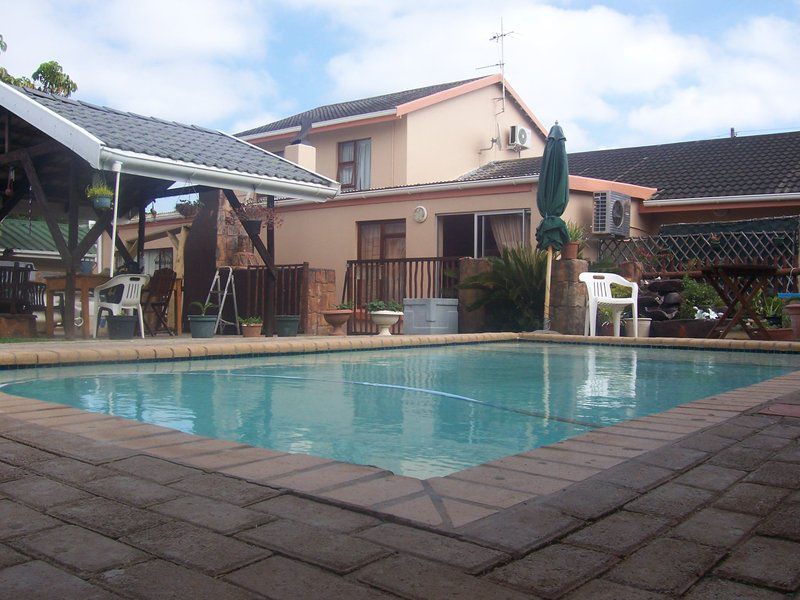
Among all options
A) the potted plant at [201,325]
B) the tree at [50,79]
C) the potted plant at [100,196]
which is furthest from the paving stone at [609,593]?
the tree at [50,79]

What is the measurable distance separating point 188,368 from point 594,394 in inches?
128

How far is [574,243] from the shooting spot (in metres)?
11.0

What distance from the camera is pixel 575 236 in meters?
12.4

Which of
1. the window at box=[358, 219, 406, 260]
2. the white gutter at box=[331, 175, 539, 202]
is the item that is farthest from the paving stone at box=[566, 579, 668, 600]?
the window at box=[358, 219, 406, 260]

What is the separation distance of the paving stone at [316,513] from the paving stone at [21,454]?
866mm

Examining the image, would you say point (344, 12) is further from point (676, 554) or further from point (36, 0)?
point (676, 554)

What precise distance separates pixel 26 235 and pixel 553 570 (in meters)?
17.9

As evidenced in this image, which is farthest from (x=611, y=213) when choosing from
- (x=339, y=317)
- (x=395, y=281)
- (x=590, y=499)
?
(x=590, y=499)

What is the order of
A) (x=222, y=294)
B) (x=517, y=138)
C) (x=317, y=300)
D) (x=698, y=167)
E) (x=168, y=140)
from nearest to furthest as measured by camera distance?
(x=168, y=140) → (x=317, y=300) → (x=222, y=294) → (x=698, y=167) → (x=517, y=138)

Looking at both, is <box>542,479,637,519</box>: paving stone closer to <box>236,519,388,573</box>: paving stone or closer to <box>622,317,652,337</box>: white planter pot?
<box>236,519,388,573</box>: paving stone

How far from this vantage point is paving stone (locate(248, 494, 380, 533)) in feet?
5.53

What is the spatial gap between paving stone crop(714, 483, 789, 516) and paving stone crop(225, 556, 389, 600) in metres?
1.00

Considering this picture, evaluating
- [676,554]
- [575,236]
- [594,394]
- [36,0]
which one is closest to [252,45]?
[36,0]

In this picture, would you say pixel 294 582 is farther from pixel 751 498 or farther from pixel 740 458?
pixel 740 458
